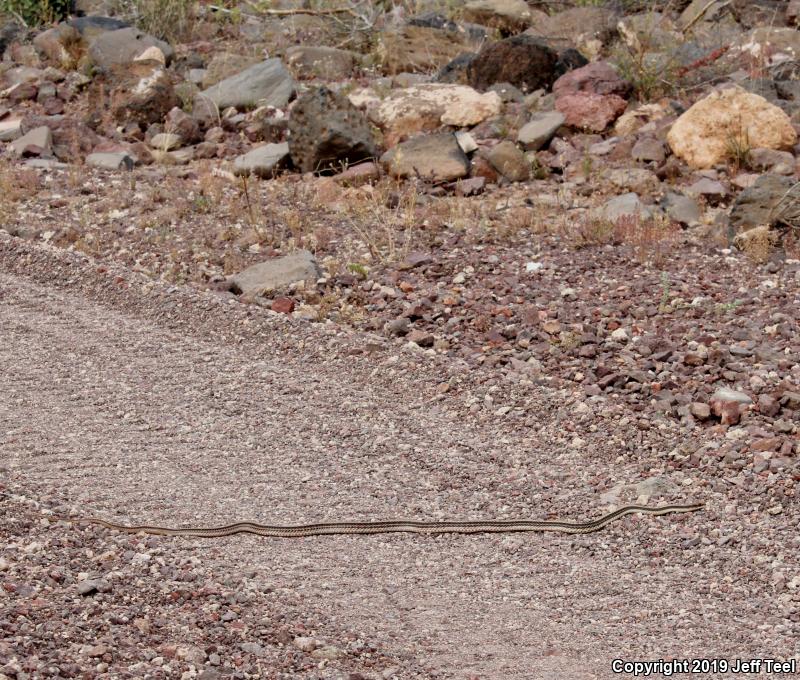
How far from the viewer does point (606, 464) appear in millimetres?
5324

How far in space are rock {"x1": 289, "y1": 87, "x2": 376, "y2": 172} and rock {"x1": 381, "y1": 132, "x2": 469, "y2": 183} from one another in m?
0.24

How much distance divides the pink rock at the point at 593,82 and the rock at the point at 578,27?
1.38m

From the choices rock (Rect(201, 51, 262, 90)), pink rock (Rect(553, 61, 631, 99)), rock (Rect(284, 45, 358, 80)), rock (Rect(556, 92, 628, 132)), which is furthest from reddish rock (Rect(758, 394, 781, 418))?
rock (Rect(201, 51, 262, 90))

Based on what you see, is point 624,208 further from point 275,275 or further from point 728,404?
point 728,404

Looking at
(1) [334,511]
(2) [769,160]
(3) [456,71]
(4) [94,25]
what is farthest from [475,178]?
(4) [94,25]

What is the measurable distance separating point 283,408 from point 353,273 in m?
1.72

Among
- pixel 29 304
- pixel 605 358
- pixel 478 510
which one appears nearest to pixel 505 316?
pixel 605 358

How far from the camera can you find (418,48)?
12.0m

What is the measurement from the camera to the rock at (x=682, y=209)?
7.89 meters

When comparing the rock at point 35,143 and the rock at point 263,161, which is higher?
the rock at point 263,161

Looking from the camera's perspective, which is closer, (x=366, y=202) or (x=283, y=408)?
(x=283, y=408)

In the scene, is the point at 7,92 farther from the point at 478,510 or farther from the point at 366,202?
the point at 478,510

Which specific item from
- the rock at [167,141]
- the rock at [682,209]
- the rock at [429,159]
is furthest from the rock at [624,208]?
the rock at [167,141]

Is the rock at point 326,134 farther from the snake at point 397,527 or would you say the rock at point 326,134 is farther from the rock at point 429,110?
the snake at point 397,527
